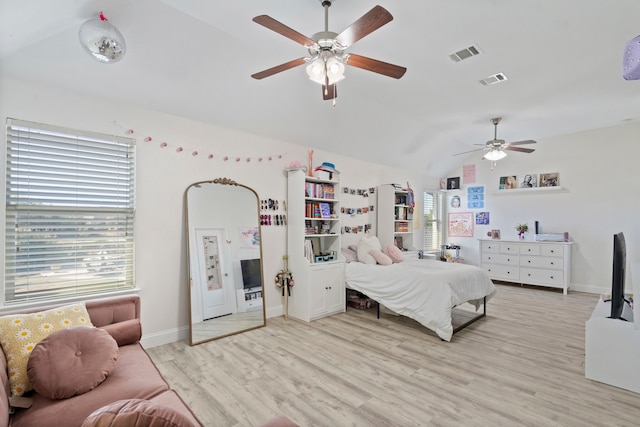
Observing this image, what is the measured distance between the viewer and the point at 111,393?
1.54m

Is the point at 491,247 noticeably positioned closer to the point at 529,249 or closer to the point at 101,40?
the point at 529,249

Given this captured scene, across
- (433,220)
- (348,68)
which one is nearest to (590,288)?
(433,220)

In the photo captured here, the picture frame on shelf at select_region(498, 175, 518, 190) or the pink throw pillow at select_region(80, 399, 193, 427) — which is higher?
the picture frame on shelf at select_region(498, 175, 518, 190)

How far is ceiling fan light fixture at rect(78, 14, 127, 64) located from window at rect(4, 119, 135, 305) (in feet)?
3.17

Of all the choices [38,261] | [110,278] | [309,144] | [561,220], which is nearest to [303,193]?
[309,144]

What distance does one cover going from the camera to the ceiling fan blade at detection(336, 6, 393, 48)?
1617 mm

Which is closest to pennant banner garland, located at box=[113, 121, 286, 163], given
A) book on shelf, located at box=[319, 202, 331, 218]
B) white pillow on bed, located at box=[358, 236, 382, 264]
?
book on shelf, located at box=[319, 202, 331, 218]

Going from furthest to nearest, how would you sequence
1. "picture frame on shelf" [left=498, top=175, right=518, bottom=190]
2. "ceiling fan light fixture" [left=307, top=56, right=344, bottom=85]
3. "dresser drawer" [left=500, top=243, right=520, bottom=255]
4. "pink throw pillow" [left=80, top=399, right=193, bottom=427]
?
1. "picture frame on shelf" [left=498, top=175, right=518, bottom=190]
2. "dresser drawer" [left=500, top=243, right=520, bottom=255]
3. "ceiling fan light fixture" [left=307, top=56, right=344, bottom=85]
4. "pink throw pillow" [left=80, top=399, right=193, bottom=427]

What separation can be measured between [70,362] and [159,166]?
2.01 metres

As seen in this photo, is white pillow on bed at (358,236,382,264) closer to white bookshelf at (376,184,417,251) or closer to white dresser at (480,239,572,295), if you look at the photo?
white bookshelf at (376,184,417,251)

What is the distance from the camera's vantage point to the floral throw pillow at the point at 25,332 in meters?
1.60

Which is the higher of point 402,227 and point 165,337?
point 402,227

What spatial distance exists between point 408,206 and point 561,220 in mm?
2936

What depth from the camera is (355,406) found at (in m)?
2.12
